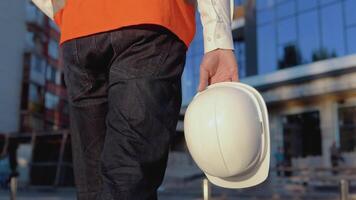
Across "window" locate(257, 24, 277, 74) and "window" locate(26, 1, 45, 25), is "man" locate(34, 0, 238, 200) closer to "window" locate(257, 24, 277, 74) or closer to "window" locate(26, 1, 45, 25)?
"window" locate(257, 24, 277, 74)

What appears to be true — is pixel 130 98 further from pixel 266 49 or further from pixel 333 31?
pixel 266 49

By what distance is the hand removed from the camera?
1.62 m

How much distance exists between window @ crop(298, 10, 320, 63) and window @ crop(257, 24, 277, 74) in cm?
197

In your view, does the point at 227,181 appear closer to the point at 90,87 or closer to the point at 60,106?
the point at 90,87

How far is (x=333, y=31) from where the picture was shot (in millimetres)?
27203

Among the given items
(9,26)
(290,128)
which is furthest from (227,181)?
(9,26)

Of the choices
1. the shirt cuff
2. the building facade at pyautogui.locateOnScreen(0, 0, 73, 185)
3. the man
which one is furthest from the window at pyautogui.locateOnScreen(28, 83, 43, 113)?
the shirt cuff

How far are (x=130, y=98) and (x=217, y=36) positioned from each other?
36 centimetres

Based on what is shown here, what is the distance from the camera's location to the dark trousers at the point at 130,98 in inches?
54.3

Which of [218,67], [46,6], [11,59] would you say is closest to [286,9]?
[11,59]

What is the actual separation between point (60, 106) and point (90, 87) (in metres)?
43.0

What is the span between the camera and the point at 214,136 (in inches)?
58.9

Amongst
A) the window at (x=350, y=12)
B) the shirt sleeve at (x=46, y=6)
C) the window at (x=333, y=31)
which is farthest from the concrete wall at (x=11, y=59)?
the shirt sleeve at (x=46, y=6)

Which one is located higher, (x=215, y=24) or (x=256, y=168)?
(x=215, y=24)
